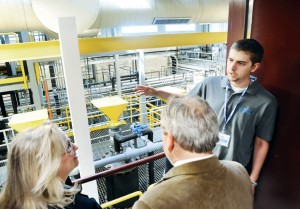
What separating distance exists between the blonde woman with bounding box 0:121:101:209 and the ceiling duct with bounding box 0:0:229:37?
1213 millimetres

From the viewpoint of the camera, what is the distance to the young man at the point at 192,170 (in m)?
0.87

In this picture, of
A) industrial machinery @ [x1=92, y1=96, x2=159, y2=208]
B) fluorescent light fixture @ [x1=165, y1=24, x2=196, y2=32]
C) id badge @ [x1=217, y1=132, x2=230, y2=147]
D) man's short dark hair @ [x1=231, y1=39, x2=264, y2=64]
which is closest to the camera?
man's short dark hair @ [x1=231, y1=39, x2=264, y2=64]

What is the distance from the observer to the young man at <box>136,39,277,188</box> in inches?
63.4

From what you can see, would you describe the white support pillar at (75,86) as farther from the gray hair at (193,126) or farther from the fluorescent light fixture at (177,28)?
the fluorescent light fixture at (177,28)

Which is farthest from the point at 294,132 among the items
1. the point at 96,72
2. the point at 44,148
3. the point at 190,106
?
the point at 96,72

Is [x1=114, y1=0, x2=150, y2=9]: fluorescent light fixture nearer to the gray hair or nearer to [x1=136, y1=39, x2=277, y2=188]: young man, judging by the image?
[x1=136, y1=39, x2=277, y2=188]: young man

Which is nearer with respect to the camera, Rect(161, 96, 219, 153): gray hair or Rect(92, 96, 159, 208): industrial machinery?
Rect(161, 96, 219, 153): gray hair

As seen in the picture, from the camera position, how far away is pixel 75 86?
76.1 inches

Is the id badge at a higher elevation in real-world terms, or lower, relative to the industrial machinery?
higher

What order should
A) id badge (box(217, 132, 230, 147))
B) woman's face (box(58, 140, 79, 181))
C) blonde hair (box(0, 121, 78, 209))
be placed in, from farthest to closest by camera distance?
1. id badge (box(217, 132, 230, 147))
2. woman's face (box(58, 140, 79, 181))
3. blonde hair (box(0, 121, 78, 209))

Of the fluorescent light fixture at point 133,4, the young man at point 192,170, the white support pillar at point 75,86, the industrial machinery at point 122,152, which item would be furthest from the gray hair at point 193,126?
the industrial machinery at point 122,152

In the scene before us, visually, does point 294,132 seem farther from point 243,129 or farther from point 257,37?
point 257,37

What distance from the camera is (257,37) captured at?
70.9 inches

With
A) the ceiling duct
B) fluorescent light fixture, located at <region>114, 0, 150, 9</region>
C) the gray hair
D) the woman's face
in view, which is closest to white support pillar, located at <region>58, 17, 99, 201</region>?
the ceiling duct
